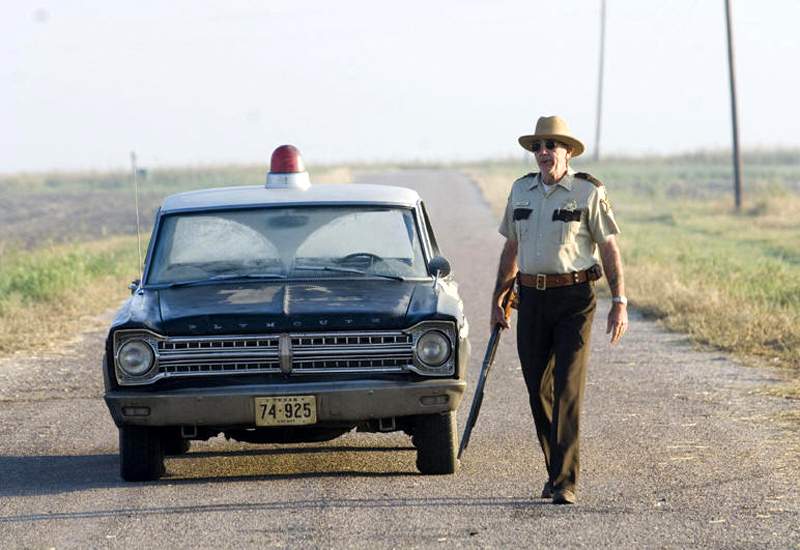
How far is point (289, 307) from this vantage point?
27.3ft

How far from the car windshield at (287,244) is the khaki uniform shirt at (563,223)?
131cm

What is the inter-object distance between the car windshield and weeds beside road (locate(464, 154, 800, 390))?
4.84 meters

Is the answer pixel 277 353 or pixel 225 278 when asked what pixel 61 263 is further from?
pixel 277 353

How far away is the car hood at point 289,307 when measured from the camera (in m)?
8.18

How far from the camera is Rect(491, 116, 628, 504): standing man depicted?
786 cm

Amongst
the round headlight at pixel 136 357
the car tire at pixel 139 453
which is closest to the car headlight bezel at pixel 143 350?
the round headlight at pixel 136 357

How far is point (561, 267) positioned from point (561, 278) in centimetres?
6

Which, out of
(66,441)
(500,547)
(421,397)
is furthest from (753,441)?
(66,441)

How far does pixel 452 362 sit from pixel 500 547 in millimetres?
1681

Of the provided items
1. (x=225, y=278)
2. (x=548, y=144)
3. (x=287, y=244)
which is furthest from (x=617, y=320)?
(x=225, y=278)

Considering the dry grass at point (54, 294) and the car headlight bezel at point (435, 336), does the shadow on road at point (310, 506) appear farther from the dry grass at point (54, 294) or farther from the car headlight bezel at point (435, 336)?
the dry grass at point (54, 294)

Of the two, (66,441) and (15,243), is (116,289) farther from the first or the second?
(15,243)

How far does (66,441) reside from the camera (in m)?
10.0

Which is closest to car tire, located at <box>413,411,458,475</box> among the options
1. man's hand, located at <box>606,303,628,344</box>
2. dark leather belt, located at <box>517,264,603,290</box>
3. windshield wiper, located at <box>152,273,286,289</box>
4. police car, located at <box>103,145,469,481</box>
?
police car, located at <box>103,145,469,481</box>
